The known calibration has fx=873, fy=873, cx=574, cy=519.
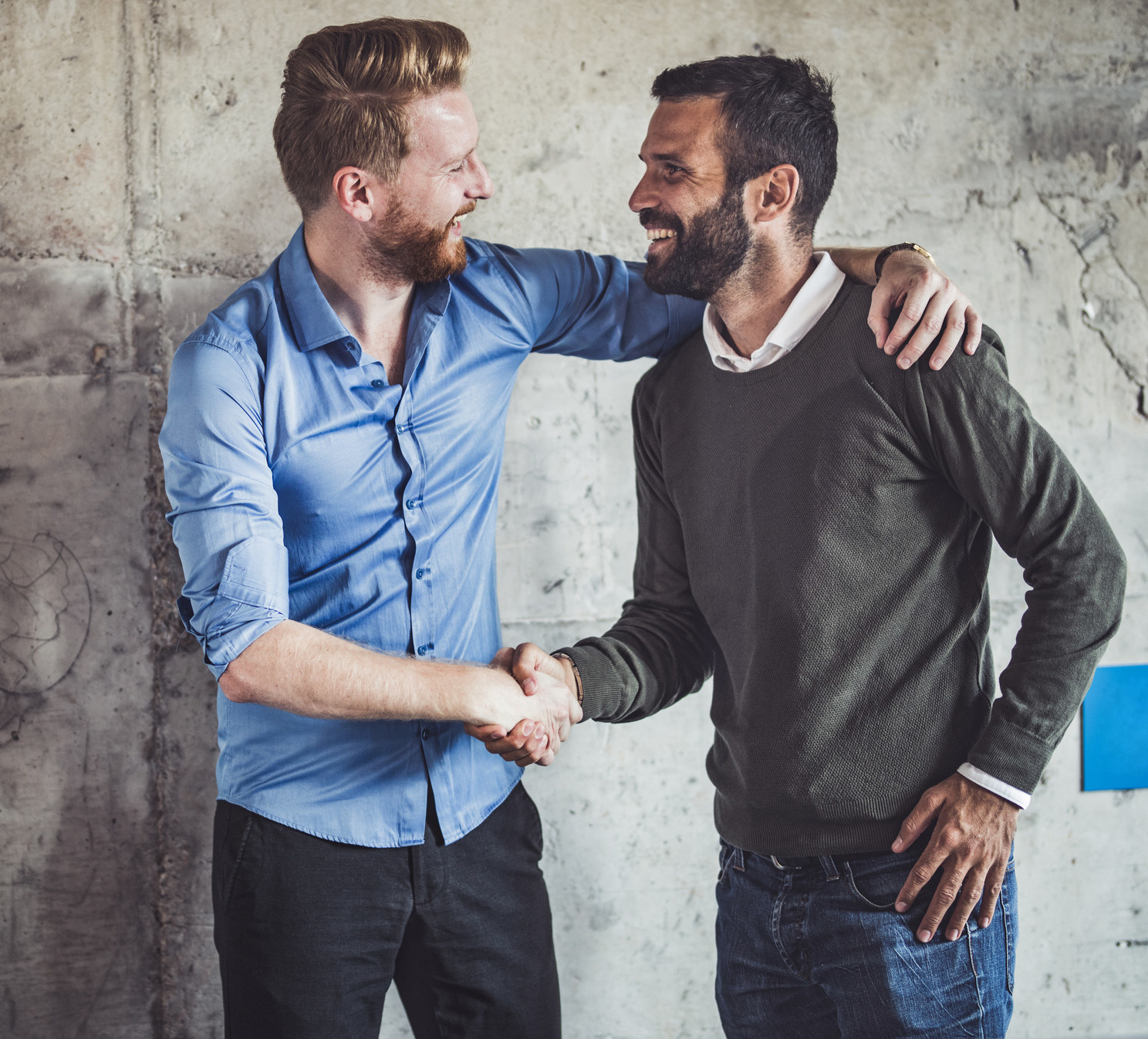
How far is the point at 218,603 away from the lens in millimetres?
1338

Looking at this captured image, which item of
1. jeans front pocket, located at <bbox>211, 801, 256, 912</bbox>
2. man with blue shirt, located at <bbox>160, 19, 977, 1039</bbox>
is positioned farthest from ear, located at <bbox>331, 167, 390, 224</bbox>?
jeans front pocket, located at <bbox>211, 801, 256, 912</bbox>

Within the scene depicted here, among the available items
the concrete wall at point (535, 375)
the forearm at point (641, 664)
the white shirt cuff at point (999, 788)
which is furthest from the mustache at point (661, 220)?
the white shirt cuff at point (999, 788)

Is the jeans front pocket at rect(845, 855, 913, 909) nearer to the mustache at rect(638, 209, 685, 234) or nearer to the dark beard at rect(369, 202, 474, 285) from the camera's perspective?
the mustache at rect(638, 209, 685, 234)

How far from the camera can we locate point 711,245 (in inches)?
58.8

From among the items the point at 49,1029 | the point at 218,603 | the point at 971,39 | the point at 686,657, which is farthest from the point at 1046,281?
the point at 49,1029

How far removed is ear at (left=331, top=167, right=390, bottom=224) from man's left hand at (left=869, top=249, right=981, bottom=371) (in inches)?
33.7

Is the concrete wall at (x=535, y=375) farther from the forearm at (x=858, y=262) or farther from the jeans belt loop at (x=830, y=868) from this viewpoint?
the jeans belt loop at (x=830, y=868)

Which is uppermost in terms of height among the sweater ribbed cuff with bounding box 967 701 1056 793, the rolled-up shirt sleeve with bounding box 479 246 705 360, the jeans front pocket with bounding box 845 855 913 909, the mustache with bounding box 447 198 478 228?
the mustache with bounding box 447 198 478 228

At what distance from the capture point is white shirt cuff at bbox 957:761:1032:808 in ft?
4.17

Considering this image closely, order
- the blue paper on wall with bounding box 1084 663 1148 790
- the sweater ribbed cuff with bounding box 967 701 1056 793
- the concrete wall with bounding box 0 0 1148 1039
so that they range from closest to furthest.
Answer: the sweater ribbed cuff with bounding box 967 701 1056 793, the concrete wall with bounding box 0 0 1148 1039, the blue paper on wall with bounding box 1084 663 1148 790

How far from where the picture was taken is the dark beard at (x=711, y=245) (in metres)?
1.49

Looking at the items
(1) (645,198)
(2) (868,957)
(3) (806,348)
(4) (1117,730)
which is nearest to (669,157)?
(1) (645,198)

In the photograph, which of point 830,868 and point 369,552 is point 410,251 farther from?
point 830,868

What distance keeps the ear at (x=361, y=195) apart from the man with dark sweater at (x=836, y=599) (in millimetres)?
457
